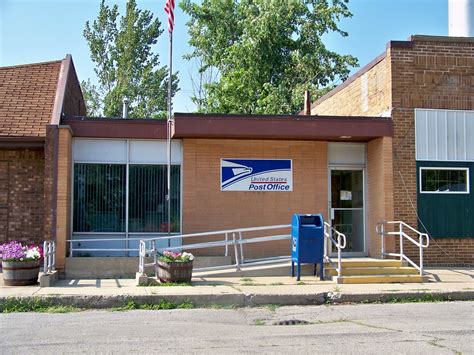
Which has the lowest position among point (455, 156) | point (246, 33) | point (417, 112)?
point (455, 156)

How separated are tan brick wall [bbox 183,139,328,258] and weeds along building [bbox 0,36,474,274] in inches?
1.1

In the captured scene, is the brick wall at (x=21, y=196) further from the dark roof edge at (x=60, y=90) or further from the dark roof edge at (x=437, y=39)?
the dark roof edge at (x=437, y=39)

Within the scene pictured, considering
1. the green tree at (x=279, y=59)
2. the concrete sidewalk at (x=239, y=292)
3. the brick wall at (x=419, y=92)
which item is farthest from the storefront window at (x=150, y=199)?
the green tree at (x=279, y=59)

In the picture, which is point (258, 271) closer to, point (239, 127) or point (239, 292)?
point (239, 292)

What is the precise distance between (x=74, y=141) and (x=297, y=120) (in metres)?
5.72

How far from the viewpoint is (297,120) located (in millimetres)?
14602

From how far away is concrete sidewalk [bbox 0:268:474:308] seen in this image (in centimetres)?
1061

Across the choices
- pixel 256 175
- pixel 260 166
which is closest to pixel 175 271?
pixel 256 175

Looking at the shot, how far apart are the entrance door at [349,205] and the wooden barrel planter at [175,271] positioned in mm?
5087

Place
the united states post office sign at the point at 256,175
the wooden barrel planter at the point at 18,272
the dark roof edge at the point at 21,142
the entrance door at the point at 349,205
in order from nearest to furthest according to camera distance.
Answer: the wooden barrel planter at the point at 18,272 < the dark roof edge at the point at 21,142 < the united states post office sign at the point at 256,175 < the entrance door at the point at 349,205

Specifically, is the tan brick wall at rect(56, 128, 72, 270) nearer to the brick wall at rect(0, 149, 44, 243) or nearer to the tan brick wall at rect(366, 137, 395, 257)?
the brick wall at rect(0, 149, 44, 243)

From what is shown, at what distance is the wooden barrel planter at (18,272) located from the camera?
11797mm

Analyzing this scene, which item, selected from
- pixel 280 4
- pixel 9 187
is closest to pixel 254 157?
pixel 9 187

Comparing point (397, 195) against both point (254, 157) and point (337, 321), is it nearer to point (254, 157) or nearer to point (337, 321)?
point (254, 157)
